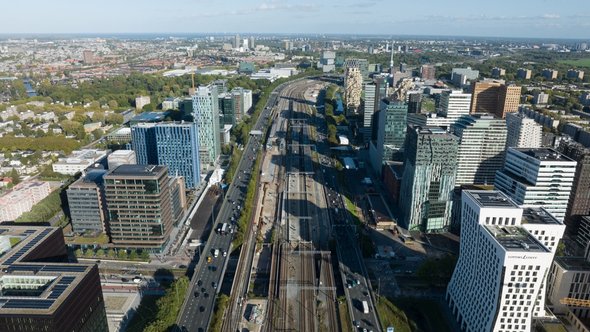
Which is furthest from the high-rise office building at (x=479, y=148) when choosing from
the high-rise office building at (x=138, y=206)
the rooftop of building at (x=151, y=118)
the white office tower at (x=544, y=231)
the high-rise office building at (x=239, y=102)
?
the rooftop of building at (x=151, y=118)

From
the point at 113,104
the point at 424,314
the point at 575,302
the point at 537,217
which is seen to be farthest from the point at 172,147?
the point at 113,104

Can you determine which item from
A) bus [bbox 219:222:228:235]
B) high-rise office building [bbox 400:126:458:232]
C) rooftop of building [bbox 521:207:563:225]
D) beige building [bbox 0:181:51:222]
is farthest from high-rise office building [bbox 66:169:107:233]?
rooftop of building [bbox 521:207:563:225]

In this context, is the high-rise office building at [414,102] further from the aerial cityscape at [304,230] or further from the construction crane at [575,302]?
the construction crane at [575,302]

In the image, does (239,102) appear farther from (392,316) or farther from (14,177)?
(392,316)

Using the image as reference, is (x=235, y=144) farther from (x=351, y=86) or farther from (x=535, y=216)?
(x=535, y=216)

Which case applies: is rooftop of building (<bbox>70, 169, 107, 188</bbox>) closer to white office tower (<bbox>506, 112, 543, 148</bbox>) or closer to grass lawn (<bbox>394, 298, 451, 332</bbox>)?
grass lawn (<bbox>394, 298, 451, 332</bbox>)

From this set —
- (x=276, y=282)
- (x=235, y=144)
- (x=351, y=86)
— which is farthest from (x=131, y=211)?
(x=351, y=86)

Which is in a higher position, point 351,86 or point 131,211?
point 351,86

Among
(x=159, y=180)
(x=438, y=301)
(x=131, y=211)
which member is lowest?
(x=438, y=301)
